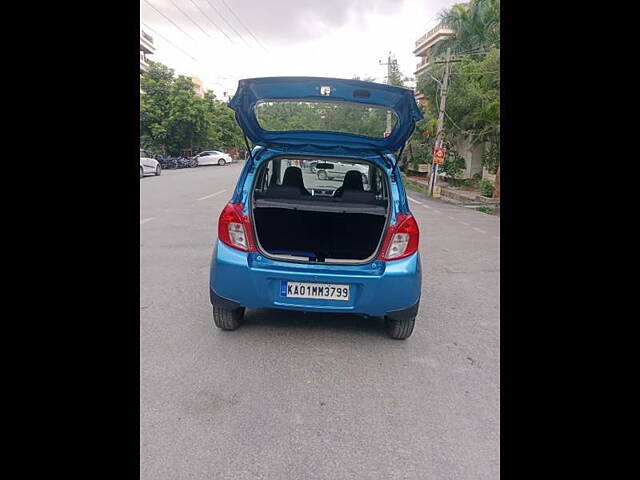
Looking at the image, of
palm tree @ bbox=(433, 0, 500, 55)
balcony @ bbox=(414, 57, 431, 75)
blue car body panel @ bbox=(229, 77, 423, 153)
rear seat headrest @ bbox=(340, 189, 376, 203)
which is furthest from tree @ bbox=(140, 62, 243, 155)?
blue car body panel @ bbox=(229, 77, 423, 153)

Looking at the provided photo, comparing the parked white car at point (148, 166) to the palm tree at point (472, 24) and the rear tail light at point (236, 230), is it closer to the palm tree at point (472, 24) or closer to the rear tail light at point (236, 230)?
the palm tree at point (472, 24)

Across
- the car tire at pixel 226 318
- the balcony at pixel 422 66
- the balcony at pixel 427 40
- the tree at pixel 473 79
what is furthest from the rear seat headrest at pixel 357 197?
the balcony at pixel 427 40

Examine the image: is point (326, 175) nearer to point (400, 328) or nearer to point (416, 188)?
point (400, 328)

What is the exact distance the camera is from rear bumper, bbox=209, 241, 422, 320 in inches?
128

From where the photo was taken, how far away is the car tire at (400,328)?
3.53 metres

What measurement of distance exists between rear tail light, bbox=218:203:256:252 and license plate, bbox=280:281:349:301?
390 mm

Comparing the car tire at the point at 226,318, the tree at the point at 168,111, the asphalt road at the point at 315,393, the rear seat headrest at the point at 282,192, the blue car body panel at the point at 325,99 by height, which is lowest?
the asphalt road at the point at 315,393

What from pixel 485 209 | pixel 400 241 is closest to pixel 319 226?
pixel 400 241

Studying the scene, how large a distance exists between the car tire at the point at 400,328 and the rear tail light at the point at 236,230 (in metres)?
1.28

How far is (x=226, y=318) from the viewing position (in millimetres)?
3588

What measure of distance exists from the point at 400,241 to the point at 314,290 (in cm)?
75

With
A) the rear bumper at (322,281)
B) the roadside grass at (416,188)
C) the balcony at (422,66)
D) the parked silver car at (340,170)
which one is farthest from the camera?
the balcony at (422,66)
